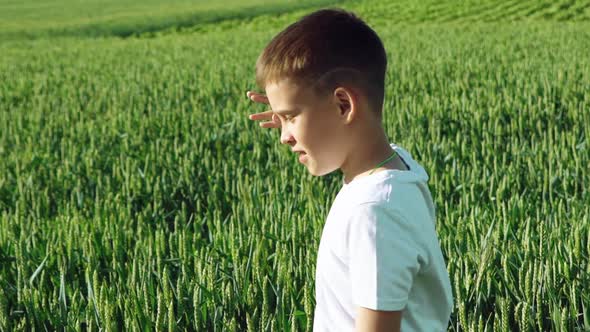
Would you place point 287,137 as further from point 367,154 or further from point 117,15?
point 117,15

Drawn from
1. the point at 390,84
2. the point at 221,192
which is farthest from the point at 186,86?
the point at 221,192

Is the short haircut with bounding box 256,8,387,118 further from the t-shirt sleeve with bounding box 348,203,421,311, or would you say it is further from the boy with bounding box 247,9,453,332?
the t-shirt sleeve with bounding box 348,203,421,311

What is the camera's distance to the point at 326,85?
127 cm

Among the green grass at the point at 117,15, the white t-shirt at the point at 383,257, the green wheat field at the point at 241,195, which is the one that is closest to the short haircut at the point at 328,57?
the white t-shirt at the point at 383,257

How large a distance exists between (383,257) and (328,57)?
35cm

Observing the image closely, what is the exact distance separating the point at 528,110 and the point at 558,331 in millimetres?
3818


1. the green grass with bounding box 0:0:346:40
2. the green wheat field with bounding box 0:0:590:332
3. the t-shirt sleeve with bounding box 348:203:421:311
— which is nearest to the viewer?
the t-shirt sleeve with bounding box 348:203:421:311

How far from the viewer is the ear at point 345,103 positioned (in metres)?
1.26

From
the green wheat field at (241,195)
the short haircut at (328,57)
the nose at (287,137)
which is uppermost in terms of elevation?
the short haircut at (328,57)

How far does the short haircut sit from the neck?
0.17 ft

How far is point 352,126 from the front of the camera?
4.18 feet

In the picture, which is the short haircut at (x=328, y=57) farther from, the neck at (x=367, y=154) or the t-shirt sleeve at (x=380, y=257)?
the t-shirt sleeve at (x=380, y=257)

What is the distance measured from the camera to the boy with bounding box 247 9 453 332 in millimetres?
1188

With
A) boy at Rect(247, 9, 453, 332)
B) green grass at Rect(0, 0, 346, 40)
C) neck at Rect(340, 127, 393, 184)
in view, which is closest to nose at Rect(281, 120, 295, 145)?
boy at Rect(247, 9, 453, 332)
